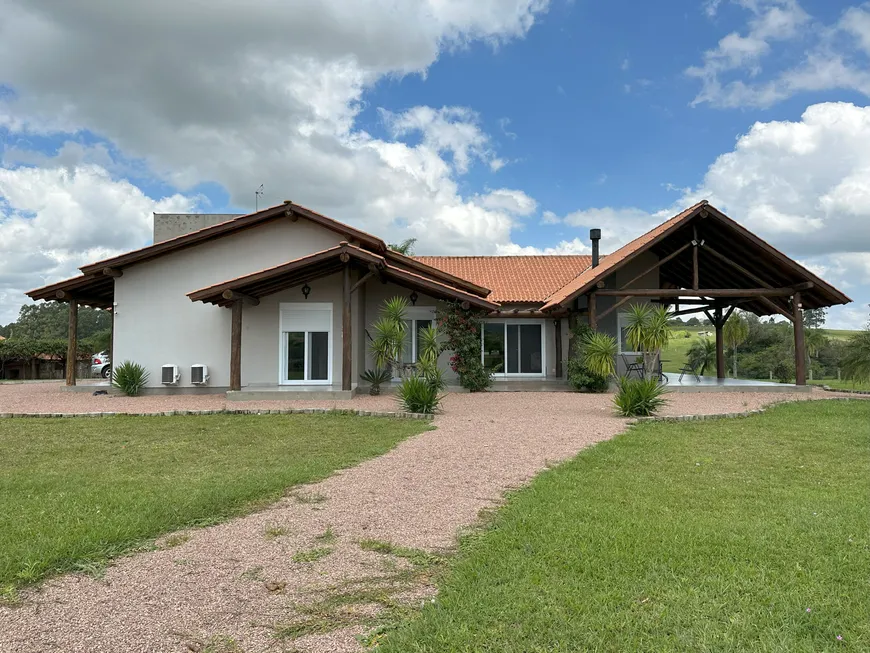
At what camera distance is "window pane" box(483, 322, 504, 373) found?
2031 cm

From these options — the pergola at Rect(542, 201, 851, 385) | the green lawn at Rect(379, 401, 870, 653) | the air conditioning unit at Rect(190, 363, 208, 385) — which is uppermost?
the pergola at Rect(542, 201, 851, 385)

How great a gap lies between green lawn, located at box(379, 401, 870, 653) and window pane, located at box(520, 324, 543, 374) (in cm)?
1312

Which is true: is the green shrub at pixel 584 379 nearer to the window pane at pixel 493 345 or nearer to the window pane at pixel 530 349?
the window pane at pixel 530 349

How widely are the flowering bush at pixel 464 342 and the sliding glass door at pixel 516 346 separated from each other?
2313 mm

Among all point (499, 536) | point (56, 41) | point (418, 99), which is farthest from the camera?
point (418, 99)

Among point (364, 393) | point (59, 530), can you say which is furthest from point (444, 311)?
point (59, 530)

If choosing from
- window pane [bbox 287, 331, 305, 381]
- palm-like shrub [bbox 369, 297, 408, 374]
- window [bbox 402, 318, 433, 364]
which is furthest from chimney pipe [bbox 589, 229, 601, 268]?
window pane [bbox 287, 331, 305, 381]

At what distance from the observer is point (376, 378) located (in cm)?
1681

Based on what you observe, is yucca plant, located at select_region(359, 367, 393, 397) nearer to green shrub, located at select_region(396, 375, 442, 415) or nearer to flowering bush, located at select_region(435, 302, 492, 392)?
flowering bush, located at select_region(435, 302, 492, 392)

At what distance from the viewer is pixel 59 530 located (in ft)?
15.6

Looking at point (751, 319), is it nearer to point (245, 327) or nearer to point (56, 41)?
point (245, 327)

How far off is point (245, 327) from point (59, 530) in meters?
13.0

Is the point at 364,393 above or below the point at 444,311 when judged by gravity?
below

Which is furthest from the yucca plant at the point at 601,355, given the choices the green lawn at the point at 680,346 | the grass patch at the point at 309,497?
the green lawn at the point at 680,346
